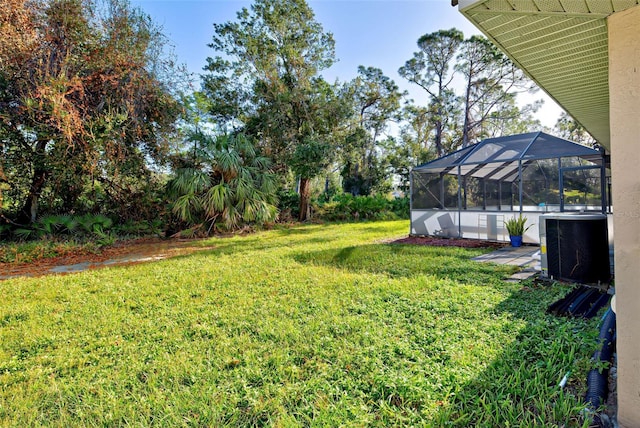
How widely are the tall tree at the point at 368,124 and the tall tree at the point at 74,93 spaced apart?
24.2 ft

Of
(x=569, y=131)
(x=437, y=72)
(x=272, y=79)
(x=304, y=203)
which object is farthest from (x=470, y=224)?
(x=569, y=131)

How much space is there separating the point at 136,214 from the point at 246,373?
8738mm

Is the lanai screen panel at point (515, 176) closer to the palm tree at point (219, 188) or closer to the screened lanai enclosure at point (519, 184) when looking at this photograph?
the screened lanai enclosure at point (519, 184)

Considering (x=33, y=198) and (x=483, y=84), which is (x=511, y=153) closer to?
(x=33, y=198)

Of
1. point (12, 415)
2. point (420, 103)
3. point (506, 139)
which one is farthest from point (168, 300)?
point (420, 103)

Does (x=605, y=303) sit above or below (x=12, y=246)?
below

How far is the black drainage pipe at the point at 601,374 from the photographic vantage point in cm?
157

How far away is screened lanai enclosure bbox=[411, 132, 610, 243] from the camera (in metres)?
6.73

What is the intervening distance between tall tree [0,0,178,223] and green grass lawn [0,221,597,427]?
406 cm

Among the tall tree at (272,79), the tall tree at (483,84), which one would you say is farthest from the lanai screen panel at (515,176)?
the tall tree at (483,84)

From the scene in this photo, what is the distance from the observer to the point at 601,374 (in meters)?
1.74

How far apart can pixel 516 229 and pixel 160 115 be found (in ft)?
31.9

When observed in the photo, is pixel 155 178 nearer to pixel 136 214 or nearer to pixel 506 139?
pixel 136 214

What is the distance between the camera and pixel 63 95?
20.2 feet
